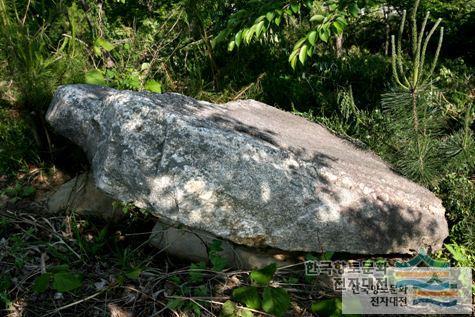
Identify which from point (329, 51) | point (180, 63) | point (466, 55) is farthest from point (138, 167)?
point (466, 55)

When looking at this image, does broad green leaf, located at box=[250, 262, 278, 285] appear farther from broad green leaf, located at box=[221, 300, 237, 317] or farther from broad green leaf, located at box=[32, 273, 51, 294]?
broad green leaf, located at box=[32, 273, 51, 294]

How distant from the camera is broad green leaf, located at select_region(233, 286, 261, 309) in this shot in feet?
8.66

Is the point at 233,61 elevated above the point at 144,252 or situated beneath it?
elevated above

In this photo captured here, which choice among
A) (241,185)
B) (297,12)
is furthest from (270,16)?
(241,185)

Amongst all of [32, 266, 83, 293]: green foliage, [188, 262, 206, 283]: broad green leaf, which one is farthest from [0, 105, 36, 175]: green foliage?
[188, 262, 206, 283]: broad green leaf

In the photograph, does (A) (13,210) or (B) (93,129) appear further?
(A) (13,210)

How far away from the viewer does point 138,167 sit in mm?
2732

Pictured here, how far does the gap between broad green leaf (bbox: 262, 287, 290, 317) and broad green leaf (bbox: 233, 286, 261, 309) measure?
0.05 metres

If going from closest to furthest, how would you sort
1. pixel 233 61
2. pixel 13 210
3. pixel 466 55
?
1. pixel 13 210
2. pixel 233 61
3. pixel 466 55

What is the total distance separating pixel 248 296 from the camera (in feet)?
8.71

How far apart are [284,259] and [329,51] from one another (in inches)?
136

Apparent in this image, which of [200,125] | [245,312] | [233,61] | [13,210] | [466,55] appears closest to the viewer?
[245,312]

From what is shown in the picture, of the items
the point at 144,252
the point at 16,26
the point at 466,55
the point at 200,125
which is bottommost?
the point at 144,252

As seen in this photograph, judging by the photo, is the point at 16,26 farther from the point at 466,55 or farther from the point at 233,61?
the point at 466,55
